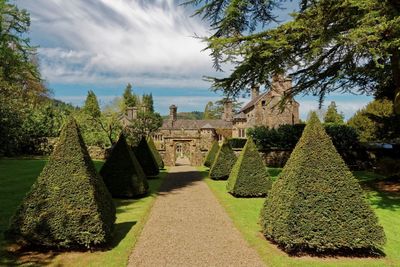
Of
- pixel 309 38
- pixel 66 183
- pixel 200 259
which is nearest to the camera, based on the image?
pixel 200 259

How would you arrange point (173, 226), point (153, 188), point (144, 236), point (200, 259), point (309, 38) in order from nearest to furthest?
point (200, 259) → point (144, 236) → point (173, 226) → point (309, 38) → point (153, 188)

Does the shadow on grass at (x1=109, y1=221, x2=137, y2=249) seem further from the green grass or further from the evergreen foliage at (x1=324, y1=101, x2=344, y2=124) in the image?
the evergreen foliage at (x1=324, y1=101, x2=344, y2=124)

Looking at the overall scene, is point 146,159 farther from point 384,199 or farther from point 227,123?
point 227,123

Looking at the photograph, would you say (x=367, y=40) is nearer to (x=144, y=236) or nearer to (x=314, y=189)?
(x=314, y=189)

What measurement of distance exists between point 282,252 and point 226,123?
200ft

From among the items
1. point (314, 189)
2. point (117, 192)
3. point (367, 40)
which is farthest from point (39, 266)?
point (367, 40)

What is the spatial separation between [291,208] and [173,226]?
3670 mm

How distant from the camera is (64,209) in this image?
21.6ft

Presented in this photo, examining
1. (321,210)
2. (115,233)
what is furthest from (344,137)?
(115,233)

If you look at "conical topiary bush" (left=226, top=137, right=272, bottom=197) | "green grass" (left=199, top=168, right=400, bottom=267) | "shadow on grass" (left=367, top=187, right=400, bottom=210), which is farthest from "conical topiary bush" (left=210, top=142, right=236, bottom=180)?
"shadow on grass" (left=367, top=187, right=400, bottom=210)

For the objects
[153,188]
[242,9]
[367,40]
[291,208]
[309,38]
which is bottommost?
[153,188]

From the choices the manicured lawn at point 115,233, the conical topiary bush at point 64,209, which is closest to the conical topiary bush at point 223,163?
the manicured lawn at point 115,233

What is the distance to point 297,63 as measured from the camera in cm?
1330

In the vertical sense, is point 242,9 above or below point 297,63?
above
